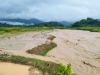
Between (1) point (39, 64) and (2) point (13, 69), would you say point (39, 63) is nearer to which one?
(1) point (39, 64)

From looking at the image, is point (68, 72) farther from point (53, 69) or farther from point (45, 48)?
point (45, 48)

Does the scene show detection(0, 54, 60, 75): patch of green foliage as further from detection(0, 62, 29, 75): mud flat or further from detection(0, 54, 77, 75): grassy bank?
detection(0, 62, 29, 75): mud flat

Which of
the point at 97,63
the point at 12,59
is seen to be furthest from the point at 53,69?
the point at 97,63

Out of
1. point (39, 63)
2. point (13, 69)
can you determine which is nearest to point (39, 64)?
point (39, 63)

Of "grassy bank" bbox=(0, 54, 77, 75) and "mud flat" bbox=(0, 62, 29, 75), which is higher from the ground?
"grassy bank" bbox=(0, 54, 77, 75)

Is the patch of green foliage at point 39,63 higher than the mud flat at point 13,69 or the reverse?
higher

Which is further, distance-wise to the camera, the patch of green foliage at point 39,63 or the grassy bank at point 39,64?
the patch of green foliage at point 39,63

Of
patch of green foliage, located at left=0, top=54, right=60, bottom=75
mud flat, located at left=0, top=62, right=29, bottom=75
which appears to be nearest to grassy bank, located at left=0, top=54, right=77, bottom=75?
patch of green foliage, located at left=0, top=54, right=60, bottom=75

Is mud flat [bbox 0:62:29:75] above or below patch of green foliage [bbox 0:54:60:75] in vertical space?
below

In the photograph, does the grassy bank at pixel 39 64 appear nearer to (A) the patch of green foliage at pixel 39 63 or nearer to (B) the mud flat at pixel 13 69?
(A) the patch of green foliage at pixel 39 63

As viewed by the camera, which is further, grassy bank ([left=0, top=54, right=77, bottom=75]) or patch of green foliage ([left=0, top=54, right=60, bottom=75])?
patch of green foliage ([left=0, top=54, right=60, bottom=75])

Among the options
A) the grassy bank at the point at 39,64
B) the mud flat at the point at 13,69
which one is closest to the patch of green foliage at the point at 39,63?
the grassy bank at the point at 39,64
